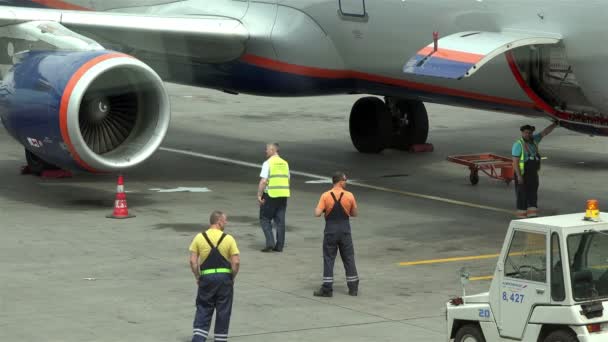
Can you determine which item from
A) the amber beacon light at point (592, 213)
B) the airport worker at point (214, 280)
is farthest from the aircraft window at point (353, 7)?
the amber beacon light at point (592, 213)

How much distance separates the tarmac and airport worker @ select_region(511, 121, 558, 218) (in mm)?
580

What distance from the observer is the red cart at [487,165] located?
23.1 meters

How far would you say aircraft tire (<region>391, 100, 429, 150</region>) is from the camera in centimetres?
2639

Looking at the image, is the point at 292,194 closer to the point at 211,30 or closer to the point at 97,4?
the point at 211,30

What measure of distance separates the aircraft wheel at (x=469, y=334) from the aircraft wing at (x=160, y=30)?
36.8 ft

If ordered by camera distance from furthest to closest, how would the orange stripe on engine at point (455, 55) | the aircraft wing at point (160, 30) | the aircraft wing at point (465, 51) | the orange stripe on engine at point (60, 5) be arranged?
the orange stripe on engine at point (60, 5) → the aircraft wing at point (160, 30) → the orange stripe on engine at point (455, 55) → the aircraft wing at point (465, 51)


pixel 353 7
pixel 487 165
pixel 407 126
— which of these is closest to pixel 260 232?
pixel 353 7

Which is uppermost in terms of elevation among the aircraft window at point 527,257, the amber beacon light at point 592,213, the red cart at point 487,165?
the amber beacon light at point 592,213

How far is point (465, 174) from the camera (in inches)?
955

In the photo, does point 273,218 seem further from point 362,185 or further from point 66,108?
point 362,185

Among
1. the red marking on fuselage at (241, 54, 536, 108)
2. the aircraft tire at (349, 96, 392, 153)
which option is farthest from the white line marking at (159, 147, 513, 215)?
the aircraft tire at (349, 96, 392, 153)

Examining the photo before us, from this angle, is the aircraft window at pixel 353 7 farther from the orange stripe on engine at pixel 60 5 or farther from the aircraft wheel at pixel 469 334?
the aircraft wheel at pixel 469 334

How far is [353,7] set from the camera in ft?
69.2

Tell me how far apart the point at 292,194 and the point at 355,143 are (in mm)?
4943
